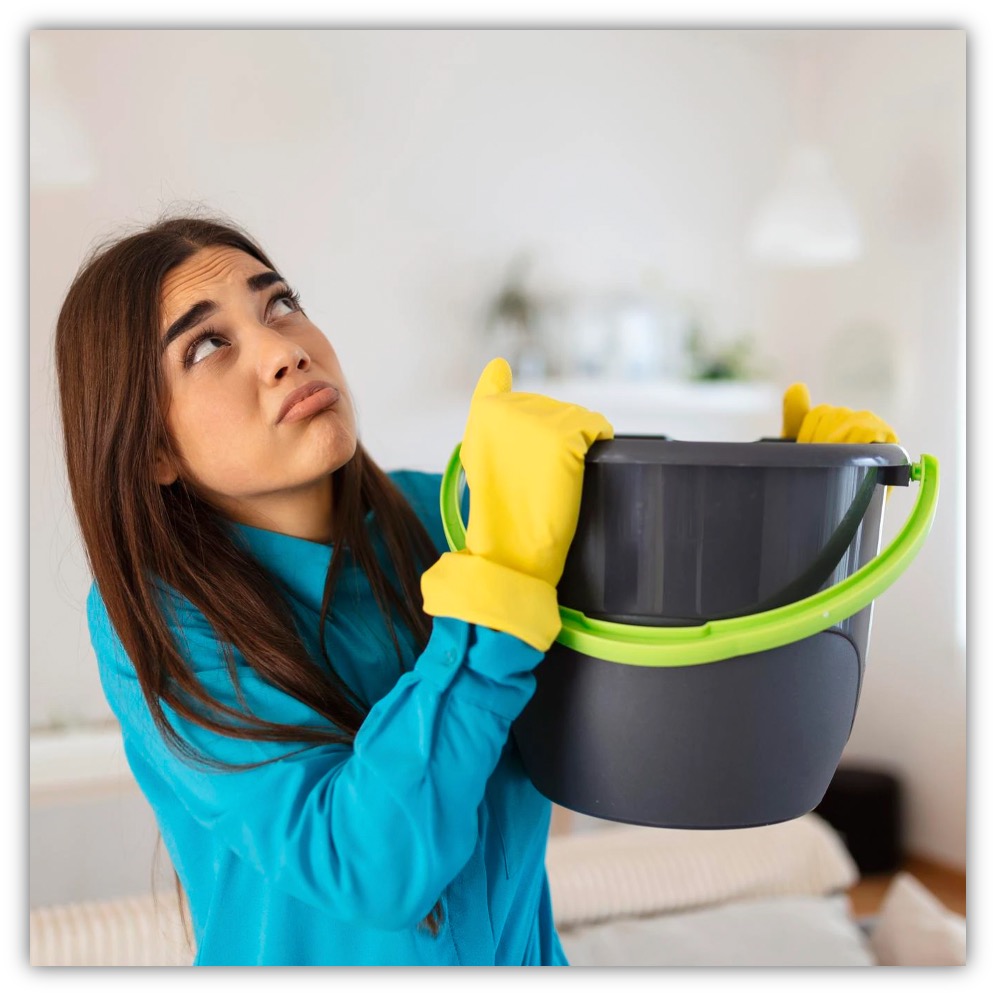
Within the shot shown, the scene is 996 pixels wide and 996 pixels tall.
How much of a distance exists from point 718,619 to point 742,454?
11 cm

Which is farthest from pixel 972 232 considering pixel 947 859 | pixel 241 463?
pixel 947 859

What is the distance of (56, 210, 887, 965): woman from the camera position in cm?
63

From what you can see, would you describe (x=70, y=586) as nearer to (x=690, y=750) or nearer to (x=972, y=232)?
(x=690, y=750)

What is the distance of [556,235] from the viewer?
2430 millimetres

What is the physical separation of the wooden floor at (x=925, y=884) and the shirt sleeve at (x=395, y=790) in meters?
0.92

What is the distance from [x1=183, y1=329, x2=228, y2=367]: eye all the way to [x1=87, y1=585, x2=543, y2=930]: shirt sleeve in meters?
0.29

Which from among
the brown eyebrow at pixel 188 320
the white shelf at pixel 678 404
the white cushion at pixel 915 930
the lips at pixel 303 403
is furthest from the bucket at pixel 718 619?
the white shelf at pixel 678 404

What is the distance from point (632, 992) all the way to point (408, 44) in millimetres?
1058

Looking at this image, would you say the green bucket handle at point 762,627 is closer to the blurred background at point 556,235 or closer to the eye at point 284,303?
the eye at point 284,303

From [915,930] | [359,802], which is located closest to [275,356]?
[359,802]

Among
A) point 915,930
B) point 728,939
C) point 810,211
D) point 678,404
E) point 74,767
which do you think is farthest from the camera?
point 678,404

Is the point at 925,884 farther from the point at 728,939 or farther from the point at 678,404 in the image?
the point at 678,404

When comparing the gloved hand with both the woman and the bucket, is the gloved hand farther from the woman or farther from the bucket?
the bucket

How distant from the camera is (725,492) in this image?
60 cm
